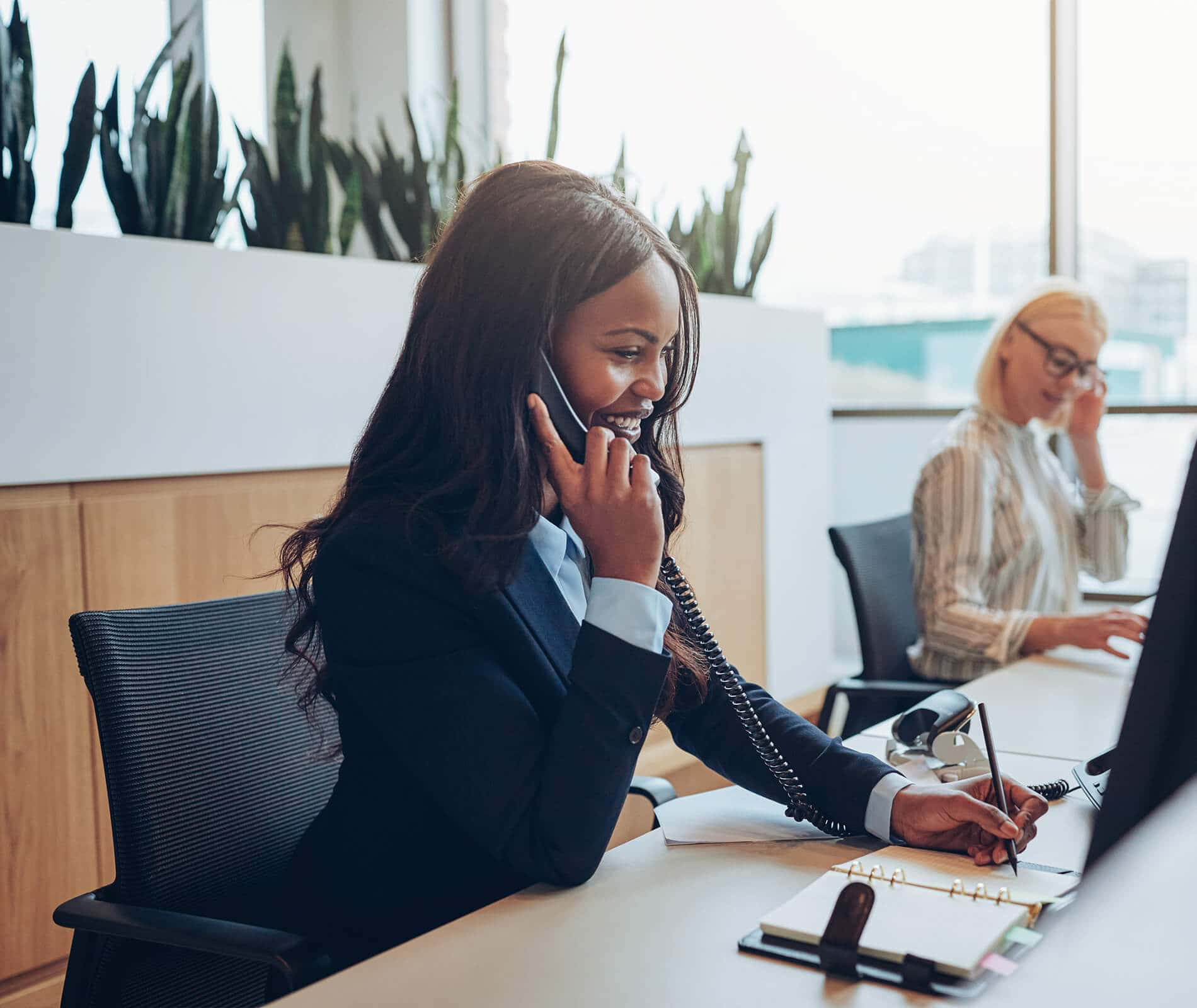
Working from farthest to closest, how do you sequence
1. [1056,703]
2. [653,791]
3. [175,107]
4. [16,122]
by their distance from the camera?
[175,107], [16,122], [1056,703], [653,791]

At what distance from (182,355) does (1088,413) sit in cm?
209

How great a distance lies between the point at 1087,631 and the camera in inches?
84.3

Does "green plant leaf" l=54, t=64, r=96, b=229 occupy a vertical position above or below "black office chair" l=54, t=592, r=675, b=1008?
above

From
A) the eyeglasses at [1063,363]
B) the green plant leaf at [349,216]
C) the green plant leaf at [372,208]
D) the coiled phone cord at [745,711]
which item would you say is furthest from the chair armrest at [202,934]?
the eyeglasses at [1063,363]

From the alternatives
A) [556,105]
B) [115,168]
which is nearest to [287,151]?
[115,168]

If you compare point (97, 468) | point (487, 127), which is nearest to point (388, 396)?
point (97, 468)

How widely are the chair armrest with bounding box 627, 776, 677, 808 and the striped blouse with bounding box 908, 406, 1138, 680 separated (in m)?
0.95

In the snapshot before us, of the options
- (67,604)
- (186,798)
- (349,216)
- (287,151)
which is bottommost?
(186,798)

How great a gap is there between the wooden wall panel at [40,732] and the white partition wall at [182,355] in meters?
0.10

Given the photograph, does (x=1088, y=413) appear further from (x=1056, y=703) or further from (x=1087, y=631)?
(x=1056, y=703)

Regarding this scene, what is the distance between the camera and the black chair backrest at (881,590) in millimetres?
2387

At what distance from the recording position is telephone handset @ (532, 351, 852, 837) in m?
1.20

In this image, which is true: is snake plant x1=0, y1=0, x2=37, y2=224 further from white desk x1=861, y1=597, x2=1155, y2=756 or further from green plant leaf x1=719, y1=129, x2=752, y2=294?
green plant leaf x1=719, y1=129, x2=752, y2=294

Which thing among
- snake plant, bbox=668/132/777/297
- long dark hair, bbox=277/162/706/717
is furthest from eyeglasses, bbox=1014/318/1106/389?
long dark hair, bbox=277/162/706/717
